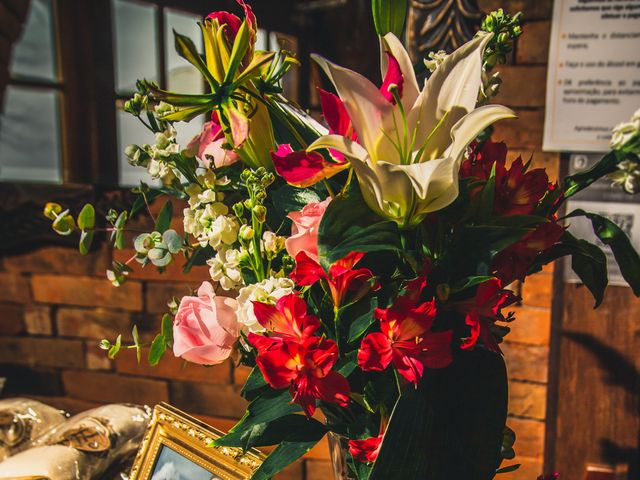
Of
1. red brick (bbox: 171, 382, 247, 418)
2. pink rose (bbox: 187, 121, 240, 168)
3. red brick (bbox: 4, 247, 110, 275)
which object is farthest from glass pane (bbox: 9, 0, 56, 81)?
pink rose (bbox: 187, 121, 240, 168)

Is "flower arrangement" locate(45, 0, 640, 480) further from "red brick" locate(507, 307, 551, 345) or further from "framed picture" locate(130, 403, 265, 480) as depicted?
"red brick" locate(507, 307, 551, 345)

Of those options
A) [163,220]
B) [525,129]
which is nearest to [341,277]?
[163,220]

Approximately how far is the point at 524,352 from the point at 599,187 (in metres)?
0.38

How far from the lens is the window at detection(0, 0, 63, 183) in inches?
52.8

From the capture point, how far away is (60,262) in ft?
4.78

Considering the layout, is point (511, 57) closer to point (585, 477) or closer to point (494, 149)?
point (494, 149)

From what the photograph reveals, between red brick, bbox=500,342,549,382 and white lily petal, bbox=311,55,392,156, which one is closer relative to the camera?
white lily petal, bbox=311,55,392,156

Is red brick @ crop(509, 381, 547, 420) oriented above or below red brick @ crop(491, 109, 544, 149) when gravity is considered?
below

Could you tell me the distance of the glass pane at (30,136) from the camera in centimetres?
137

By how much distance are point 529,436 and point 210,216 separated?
103cm

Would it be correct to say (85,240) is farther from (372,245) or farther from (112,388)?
(112,388)

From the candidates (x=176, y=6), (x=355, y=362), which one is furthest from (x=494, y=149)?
(x=176, y=6)

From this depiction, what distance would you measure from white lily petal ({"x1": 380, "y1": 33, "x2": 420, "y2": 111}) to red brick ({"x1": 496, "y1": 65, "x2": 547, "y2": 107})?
0.70m

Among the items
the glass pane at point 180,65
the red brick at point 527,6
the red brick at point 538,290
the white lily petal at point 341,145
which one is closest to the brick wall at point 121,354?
the red brick at point 538,290
